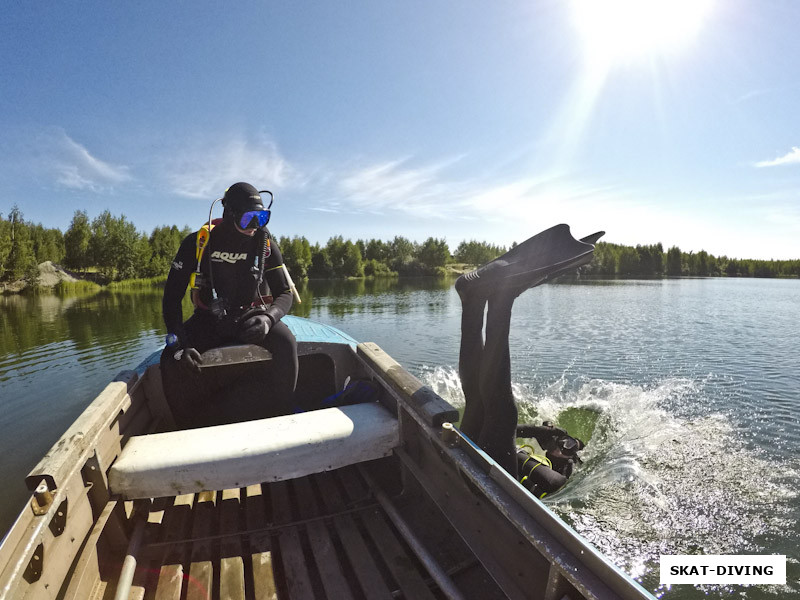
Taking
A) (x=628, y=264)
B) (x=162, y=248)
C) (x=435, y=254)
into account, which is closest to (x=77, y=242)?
(x=162, y=248)

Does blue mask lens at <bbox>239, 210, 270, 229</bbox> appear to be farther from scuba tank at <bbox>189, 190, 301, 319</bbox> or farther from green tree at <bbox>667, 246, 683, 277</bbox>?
green tree at <bbox>667, 246, 683, 277</bbox>

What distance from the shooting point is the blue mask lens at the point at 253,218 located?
353cm

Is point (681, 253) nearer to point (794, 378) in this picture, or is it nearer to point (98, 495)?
point (794, 378)

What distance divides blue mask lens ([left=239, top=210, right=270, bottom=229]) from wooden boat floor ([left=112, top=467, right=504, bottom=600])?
7.48ft

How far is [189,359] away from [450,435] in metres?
2.12

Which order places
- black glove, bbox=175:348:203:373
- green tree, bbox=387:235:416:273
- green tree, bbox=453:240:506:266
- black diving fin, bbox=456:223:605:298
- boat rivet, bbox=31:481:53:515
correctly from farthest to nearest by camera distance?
green tree, bbox=453:240:506:266
green tree, bbox=387:235:416:273
black glove, bbox=175:348:203:373
black diving fin, bbox=456:223:605:298
boat rivet, bbox=31:481:53:515

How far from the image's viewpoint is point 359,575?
2.34 metres

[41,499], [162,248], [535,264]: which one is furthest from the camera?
[162,248]

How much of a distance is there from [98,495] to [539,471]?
3342 millimetres

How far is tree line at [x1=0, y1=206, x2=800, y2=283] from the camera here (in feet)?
168

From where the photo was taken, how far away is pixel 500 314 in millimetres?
2859

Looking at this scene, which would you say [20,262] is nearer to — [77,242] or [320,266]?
[77,242]

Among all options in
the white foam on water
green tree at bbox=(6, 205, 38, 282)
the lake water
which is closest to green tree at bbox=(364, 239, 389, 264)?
green tree at bbox=(6, 205, 38, 282)

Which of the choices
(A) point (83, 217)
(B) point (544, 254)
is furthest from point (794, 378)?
(A) point (83, 217)
